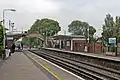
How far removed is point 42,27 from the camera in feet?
470

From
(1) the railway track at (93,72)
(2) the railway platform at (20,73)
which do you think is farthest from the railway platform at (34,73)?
(1) the railway track at (93,72)

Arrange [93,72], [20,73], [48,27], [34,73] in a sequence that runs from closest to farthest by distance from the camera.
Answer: [20,73], [34,73], [93,72], [48,27]

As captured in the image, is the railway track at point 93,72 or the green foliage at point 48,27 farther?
the green foliage at point 48,27

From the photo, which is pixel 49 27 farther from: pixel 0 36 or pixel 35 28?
pixel 0 36

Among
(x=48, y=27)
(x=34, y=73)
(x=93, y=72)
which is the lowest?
(x=93, y=72)

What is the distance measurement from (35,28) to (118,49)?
10524 centimetres

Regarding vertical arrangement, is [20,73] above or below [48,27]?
below

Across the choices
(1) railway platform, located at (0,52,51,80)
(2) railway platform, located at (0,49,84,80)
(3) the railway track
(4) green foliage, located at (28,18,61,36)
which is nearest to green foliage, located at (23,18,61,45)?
(4) green foliage, located at (28,18,61,36)

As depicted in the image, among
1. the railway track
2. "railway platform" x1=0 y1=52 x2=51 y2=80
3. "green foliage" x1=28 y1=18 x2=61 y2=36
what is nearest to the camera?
"railway platform" x1=0 y1=52 x2=51 y2=80

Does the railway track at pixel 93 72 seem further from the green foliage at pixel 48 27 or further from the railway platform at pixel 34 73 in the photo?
the green foliage at pixel 48 27

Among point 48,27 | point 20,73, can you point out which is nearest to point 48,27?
point 48,27

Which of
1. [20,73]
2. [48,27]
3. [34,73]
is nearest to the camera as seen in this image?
[20,73]

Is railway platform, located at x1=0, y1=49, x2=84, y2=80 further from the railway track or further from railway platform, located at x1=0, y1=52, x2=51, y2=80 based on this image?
the railway track

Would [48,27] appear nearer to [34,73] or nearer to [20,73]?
→ [34,73]
